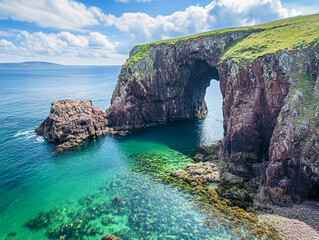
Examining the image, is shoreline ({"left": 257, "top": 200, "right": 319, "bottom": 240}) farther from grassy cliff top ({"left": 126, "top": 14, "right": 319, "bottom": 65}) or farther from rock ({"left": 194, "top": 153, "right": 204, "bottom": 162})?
grassy cliff top ({"left": 126, "top": 14, "right": 319, "bottom": 65})

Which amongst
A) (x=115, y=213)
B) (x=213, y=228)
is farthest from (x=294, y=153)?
(x=115, y=213)

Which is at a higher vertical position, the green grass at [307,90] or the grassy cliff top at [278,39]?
the grassy cliff top at [278,39]

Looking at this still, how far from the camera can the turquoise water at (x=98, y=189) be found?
3194 cm

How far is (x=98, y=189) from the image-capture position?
141 ft

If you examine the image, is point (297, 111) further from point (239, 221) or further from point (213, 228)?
point (213, 228)

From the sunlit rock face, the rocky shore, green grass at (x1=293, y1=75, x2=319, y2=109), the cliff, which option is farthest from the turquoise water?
green grass at (x1=293, y1=75, x2=319, y2=109)

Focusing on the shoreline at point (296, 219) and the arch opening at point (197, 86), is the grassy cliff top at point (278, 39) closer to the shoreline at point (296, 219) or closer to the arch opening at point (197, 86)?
the arch opening at point (197, 86)

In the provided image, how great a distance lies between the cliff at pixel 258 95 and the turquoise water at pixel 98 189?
14.0 meters

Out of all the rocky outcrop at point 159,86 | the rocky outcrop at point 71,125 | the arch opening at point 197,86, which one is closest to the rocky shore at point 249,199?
the rocky outcrop at point 159,86

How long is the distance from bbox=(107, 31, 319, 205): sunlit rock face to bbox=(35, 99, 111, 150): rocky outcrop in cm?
761

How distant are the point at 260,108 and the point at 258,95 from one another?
3147mm

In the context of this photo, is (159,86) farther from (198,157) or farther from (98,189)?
(98,189)

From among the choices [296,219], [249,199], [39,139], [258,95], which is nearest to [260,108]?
[258,95]

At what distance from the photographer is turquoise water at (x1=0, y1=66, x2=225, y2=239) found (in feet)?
105
